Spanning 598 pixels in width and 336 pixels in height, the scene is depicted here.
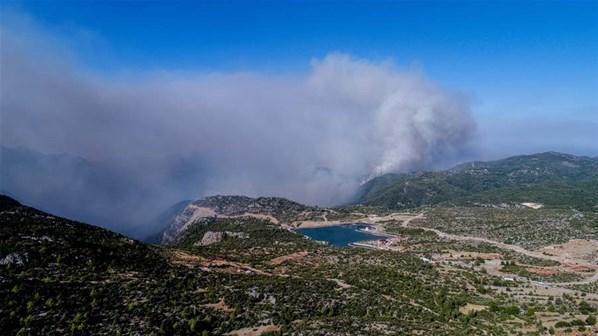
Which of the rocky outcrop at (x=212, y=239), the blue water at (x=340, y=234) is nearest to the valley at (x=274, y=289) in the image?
the rocky outcrop at (x=212, y=239)

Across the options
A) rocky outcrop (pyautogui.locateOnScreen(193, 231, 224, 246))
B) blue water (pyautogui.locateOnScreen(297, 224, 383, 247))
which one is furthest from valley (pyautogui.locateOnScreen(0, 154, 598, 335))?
blue water (pyautogui.locateOnScreen(297, 224, 383, 247))

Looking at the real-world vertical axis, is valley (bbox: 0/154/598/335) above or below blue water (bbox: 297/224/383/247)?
below

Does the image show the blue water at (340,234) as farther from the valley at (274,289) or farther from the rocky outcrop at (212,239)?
the valley at (274,289)

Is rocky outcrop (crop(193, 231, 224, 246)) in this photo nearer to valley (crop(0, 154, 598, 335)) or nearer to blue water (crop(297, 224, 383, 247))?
valley (crop(0, 154, 598, 335))

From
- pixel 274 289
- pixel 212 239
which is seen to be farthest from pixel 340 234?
pixel 274 289

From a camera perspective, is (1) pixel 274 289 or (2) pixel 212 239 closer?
(1) pixel 274 289

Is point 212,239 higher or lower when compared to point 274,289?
higher

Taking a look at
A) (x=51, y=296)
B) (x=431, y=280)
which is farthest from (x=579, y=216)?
(x=51, y=296)

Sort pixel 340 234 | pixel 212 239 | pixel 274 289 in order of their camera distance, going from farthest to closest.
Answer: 1. pixel 340 234
2. pixel 212 239
3. pixel 274 289

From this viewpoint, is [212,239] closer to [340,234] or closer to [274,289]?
[340,234]

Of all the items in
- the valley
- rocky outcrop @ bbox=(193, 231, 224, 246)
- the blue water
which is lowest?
the valley
